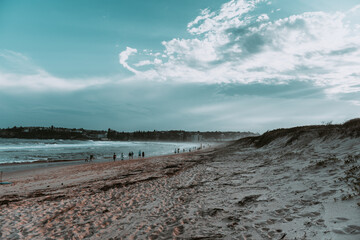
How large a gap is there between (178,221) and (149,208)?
5.95 feet

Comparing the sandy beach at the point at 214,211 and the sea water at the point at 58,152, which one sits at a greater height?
the sandy beach at the point at 214,211

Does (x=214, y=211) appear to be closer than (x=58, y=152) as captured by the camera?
Yes

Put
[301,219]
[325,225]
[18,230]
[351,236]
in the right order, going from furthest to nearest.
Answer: [18,230] → [301,219] → [325,225] → [351,236]

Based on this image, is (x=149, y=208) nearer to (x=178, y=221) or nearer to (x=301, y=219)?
(x=178, y=221)

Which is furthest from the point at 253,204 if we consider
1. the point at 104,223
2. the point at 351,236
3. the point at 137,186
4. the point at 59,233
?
the point at 137,186

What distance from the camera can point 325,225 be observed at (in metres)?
3.97

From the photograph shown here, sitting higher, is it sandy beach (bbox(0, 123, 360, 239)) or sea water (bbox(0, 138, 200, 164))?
sandy beach (bbox(0, 123, 360, 239))

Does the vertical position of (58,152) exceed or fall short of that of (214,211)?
it falls short

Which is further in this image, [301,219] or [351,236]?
[301,219]

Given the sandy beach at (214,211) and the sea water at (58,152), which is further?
the sea water at (58,152)

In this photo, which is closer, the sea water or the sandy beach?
the sandy beach

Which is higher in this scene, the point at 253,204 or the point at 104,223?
the point at 253,204

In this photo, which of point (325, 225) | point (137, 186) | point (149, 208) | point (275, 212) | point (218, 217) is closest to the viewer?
point (325, 225)

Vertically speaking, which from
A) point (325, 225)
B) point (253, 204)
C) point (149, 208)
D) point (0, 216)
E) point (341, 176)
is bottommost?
point (0, 216)
